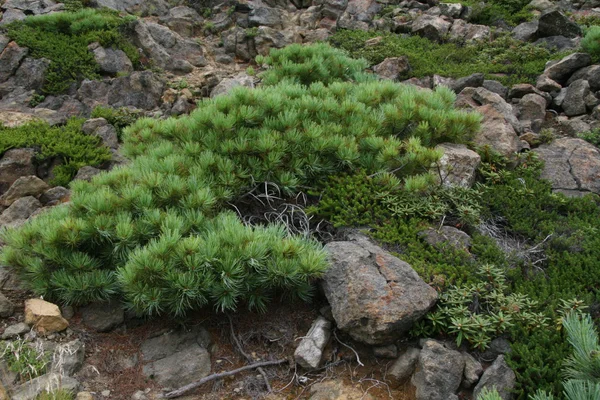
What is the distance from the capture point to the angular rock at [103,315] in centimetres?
414

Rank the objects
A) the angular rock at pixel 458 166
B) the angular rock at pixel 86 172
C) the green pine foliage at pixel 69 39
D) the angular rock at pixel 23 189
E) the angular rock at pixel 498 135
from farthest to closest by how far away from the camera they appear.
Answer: the green pine foliage at pixel 69 39 → the angular rock at pixel 86 172 → the angular rock at pixel 23 189 → the angular rock at pixel 498 135 → the angular rock at pixel 458 166

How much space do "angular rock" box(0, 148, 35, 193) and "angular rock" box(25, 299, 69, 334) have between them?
Result: 327 cm

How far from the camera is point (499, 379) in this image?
3.32 m

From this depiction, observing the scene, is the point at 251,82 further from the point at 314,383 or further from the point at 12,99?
the point at 314,383

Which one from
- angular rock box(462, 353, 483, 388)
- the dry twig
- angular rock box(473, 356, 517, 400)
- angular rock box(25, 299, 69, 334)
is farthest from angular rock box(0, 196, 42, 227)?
angular rock box(473, 356, 517, 400)

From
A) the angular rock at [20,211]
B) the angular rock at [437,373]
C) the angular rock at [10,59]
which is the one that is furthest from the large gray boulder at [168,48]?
the angular rock at [437,373]

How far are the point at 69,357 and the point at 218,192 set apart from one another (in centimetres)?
183

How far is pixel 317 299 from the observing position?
4270 mm

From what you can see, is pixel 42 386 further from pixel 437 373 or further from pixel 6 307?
pixel 437 373

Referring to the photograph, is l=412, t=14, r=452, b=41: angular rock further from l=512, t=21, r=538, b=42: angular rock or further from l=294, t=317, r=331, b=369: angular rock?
l=294, t=317, r=331, b=369: angular rock

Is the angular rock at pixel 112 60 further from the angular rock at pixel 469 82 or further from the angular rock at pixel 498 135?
the angular rock at pixel 498 135

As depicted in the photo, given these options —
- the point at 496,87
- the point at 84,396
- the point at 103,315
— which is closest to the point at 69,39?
the point at 103,315

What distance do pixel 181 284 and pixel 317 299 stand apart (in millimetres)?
1268

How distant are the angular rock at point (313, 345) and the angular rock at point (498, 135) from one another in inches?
128
